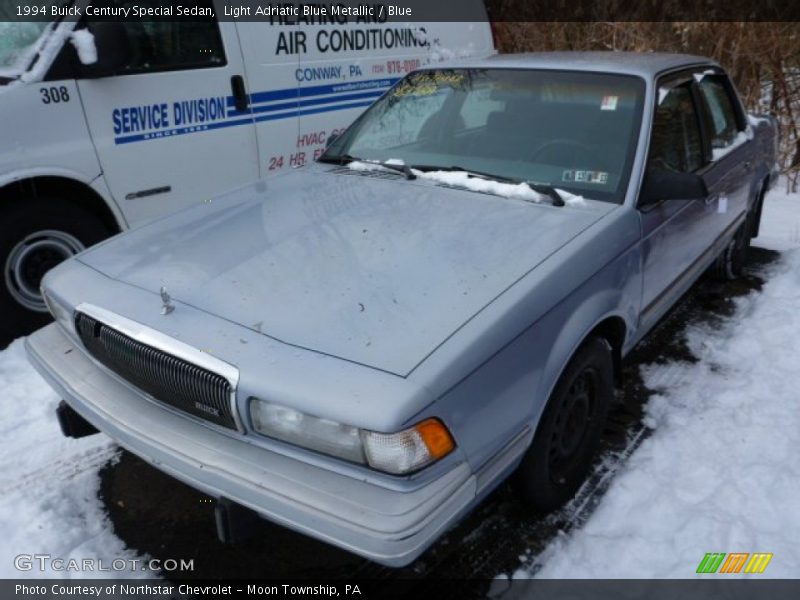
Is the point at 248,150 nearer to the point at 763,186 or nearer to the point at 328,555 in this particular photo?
the point at 328,555

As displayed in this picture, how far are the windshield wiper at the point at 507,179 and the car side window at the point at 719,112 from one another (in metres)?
1.42

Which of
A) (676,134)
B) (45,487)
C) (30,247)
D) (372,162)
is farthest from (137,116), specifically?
(676,134)

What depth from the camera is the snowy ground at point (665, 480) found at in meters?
2.42

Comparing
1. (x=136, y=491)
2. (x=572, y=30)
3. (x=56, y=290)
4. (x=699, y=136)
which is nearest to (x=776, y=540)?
(x=699, y=136)

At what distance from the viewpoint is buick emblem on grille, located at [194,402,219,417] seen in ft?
6.55

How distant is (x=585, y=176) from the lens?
2.87 m

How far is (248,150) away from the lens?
4.81m

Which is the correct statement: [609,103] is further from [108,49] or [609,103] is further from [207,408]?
[108,49]

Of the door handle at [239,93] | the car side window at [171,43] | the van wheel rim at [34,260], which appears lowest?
the van wheel rim at [34,260]

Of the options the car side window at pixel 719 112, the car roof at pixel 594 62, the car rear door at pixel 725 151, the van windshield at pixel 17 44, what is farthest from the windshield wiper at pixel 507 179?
the van windshield at pixel 17 44

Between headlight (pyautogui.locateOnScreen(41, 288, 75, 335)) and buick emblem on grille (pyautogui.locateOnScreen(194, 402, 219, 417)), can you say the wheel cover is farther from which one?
headlight (pyautogui.locateOnScreen(41, 288, 75, 335))

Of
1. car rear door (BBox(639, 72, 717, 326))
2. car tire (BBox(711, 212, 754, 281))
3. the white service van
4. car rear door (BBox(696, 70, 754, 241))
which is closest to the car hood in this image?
car rear door (BBox(639, 72, 717, 326))

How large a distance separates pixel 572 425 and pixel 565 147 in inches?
49.1

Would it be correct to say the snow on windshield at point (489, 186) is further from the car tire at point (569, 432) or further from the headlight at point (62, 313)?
the headlight at point (62, 313)
